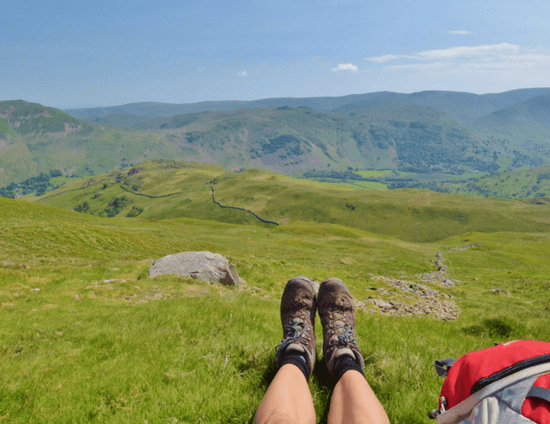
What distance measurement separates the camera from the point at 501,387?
7.83 ft

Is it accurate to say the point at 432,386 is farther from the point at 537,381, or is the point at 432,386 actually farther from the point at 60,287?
the point at 60,287

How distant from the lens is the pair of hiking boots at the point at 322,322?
14.7 feet

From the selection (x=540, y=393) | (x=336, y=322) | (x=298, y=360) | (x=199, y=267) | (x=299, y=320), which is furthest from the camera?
(x=199, y=267)

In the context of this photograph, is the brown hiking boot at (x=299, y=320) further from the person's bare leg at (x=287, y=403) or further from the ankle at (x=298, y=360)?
the person's bare leg at (x=287, y=403)

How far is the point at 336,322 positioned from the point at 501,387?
3355mm

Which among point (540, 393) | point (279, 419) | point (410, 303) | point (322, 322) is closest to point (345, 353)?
point (322, 322)

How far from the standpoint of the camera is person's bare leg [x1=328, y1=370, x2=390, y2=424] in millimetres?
3119

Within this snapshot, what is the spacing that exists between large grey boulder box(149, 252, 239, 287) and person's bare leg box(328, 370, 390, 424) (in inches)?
530

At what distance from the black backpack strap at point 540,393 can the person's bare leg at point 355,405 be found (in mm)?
1444

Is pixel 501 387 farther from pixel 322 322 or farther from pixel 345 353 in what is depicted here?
pixel 322 322

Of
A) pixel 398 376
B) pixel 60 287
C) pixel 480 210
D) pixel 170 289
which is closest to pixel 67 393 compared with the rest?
pixel 398 376

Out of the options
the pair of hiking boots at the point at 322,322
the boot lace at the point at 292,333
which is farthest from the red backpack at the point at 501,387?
the boot lace at the point at 292,333

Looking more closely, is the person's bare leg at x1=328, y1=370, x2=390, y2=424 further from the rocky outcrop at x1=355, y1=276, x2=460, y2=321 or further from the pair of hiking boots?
the rocky outcrop at x1=355, y1=276, x2=460, y2=321

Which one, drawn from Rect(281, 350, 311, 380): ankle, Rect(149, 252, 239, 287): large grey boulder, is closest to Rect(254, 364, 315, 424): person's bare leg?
Rect(281, 350, 311, 380): ankle
